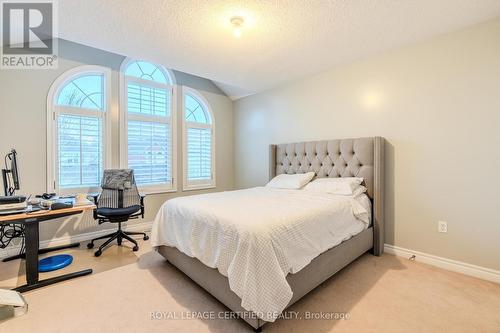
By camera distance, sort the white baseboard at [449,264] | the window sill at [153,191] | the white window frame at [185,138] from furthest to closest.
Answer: the white window frame at [185,138] → the window sill at [153,191] → the white baseboard at [449,264]

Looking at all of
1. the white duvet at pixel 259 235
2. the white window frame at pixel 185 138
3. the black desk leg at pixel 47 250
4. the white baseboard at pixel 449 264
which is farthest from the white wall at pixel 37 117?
the white baseboard at pixel 449 264

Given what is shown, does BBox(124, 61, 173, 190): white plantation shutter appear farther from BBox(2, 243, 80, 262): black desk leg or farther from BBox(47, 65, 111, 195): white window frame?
BBox(2, 243, 80, 262): black desk leg

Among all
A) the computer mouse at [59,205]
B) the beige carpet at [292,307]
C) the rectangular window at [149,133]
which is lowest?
the beige carpet at [292,307]

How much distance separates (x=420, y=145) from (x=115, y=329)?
3.22m

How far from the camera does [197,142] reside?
4.27 m

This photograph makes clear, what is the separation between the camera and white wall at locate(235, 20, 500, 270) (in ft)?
6.93

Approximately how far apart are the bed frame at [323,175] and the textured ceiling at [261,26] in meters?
1.14

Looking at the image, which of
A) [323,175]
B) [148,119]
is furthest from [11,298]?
[323,175]

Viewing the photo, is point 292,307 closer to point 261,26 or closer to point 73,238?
point 261,26

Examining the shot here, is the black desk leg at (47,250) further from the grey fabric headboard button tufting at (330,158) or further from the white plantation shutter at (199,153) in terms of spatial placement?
the grey fabric headboard button tufting at (330,158)

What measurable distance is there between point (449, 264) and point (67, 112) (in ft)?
15.8

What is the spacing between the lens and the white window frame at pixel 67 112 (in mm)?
2863

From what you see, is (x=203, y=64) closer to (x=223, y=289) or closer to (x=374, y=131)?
(x=374, y=131)

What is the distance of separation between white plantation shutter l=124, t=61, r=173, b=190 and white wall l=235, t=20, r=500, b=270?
8.59 ft
